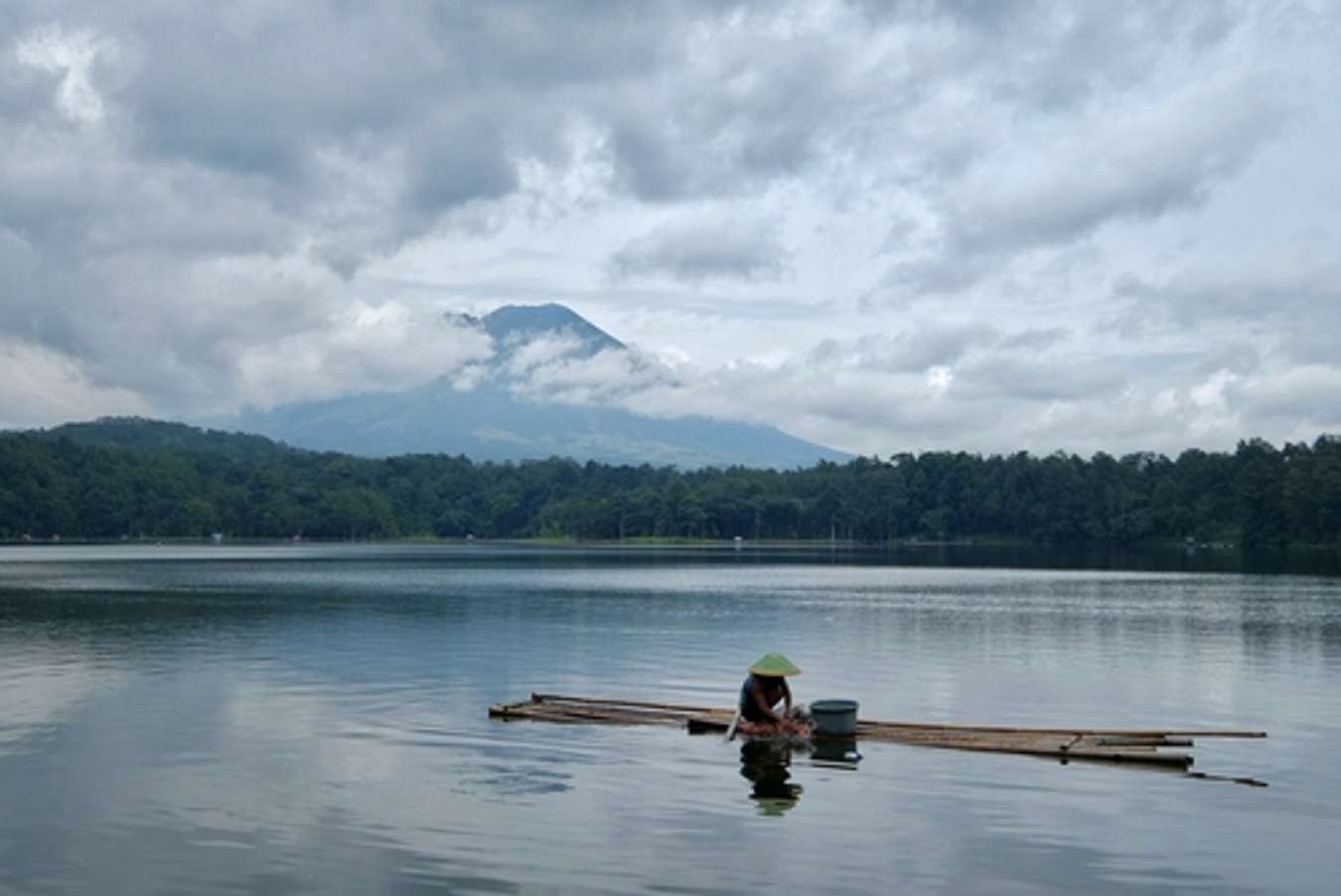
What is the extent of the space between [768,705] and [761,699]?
0.23m

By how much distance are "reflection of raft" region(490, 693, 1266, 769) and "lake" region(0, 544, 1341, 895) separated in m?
0.24

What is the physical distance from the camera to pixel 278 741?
76.4ft

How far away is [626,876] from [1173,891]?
6.04m

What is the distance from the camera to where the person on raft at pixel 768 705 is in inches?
905

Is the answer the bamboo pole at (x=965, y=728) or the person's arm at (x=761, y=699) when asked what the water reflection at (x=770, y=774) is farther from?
the bamboo pole at (x=965, y=728)

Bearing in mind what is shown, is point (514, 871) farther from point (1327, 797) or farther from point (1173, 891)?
point (1327, 797)

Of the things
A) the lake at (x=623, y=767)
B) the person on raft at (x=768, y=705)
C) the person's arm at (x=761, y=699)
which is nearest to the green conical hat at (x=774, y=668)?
the person on raft at (x=768, y=705)

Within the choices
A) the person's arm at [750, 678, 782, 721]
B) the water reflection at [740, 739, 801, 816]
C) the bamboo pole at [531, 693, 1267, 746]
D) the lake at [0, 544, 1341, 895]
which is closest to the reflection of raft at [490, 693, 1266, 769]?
the bamboo pole at [531, 693, 1267, 746]

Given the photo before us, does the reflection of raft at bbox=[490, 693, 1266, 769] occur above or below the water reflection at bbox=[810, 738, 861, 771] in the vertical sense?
above

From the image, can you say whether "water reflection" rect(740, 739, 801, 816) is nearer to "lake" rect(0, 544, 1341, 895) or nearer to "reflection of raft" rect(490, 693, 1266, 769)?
"lake" rect(0, 544, 1341, 895)

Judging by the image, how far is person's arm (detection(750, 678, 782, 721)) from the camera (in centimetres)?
2311

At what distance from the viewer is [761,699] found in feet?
76.4

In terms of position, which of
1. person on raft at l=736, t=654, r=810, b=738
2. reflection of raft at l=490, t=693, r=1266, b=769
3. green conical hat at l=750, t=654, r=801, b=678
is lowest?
reflection of raft at l=490, t=693, r=1266, b=769

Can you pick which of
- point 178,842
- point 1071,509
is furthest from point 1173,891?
point 1071,509
